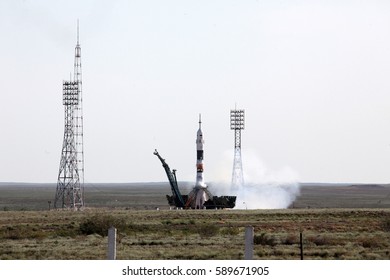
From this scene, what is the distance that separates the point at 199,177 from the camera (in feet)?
312

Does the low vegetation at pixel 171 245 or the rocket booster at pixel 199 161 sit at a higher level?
the rocket booster at pixel 199 161

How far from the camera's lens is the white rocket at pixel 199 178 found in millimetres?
94312

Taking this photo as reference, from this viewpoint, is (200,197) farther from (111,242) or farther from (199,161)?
(111,242)

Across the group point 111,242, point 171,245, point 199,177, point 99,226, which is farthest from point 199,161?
point 111,242

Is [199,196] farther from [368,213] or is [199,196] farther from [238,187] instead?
[368,213]

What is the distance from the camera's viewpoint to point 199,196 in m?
94.4

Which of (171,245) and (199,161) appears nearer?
(171,245)

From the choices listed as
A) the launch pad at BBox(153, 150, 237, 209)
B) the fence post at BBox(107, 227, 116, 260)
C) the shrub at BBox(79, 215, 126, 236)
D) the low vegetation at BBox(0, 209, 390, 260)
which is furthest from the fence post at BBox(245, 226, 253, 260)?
the launch pad at BBox(153, 150, 237, 209)

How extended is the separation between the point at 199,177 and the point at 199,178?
0.16m

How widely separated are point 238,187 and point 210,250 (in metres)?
75.3

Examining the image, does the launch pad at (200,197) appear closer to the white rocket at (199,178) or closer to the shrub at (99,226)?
the white rocket at (199,178)

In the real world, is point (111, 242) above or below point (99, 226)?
above

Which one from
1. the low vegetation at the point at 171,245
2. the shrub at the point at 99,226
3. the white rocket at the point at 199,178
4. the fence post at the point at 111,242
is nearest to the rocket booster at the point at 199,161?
the white rocket at the point at 199,178
